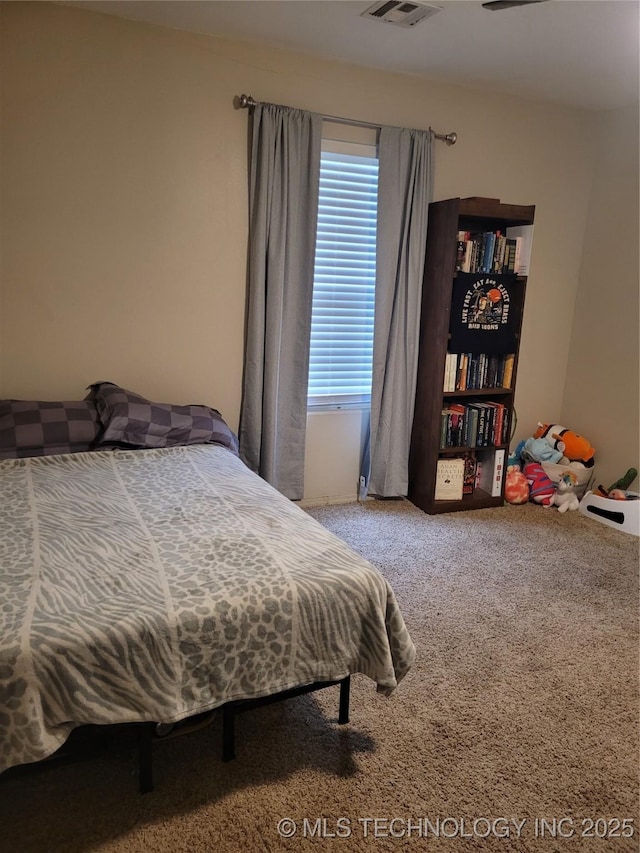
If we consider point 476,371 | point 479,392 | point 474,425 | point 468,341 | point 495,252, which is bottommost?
point 474,425

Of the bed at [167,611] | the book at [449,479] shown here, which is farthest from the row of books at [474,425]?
the bed at [167,611]

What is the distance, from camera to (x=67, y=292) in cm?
288

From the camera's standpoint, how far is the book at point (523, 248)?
345 centimetres

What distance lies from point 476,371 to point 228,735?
101 inches

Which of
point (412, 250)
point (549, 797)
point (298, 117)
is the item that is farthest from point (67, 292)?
point (549, 797)

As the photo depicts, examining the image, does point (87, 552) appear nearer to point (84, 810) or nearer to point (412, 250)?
point (84, 810)

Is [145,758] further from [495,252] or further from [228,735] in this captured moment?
[495,252]

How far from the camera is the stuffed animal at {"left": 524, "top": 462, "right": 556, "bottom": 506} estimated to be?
3836 millimetres

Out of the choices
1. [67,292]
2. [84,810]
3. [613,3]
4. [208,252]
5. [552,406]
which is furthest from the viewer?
[552,406]

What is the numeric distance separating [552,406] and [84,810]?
3.85 metres

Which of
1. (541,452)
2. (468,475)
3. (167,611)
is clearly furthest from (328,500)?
(167,611)

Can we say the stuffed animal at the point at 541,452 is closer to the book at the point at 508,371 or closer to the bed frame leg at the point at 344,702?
the book at the point at 508,371

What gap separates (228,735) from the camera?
171 centimetres

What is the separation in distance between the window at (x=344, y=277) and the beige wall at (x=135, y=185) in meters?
0.31
